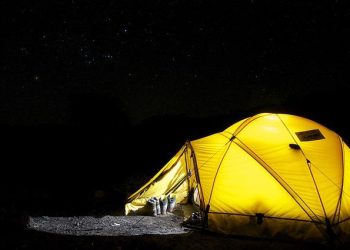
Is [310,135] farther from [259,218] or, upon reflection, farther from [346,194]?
[259,218]

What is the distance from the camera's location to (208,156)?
9.81 m

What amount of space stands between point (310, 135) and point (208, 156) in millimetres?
2716

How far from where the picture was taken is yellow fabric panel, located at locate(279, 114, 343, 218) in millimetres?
8367

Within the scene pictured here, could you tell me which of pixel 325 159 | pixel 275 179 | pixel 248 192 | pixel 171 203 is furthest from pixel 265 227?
pixel 171 203

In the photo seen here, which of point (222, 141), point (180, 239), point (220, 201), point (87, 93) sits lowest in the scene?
point (180, 239)

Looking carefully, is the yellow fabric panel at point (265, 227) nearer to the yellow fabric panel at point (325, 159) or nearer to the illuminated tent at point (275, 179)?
the illuminated tent at point (275, 179)

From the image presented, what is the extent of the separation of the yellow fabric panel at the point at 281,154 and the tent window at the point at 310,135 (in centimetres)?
26

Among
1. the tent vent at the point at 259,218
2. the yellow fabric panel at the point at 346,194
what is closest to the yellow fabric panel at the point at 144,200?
the tent vent at the point at 259,218

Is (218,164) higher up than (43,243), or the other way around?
(218,164)

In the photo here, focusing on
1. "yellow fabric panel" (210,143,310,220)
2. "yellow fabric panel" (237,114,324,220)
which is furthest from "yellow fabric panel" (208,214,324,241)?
"yellow fabric panel" (237,114,324,220)

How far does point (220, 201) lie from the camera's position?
29.3 ft

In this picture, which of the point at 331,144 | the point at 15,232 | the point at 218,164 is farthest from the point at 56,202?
the point at 331,144

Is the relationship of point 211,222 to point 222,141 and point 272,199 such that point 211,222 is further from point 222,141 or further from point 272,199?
point 222,141

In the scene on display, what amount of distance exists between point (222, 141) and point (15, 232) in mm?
5517
